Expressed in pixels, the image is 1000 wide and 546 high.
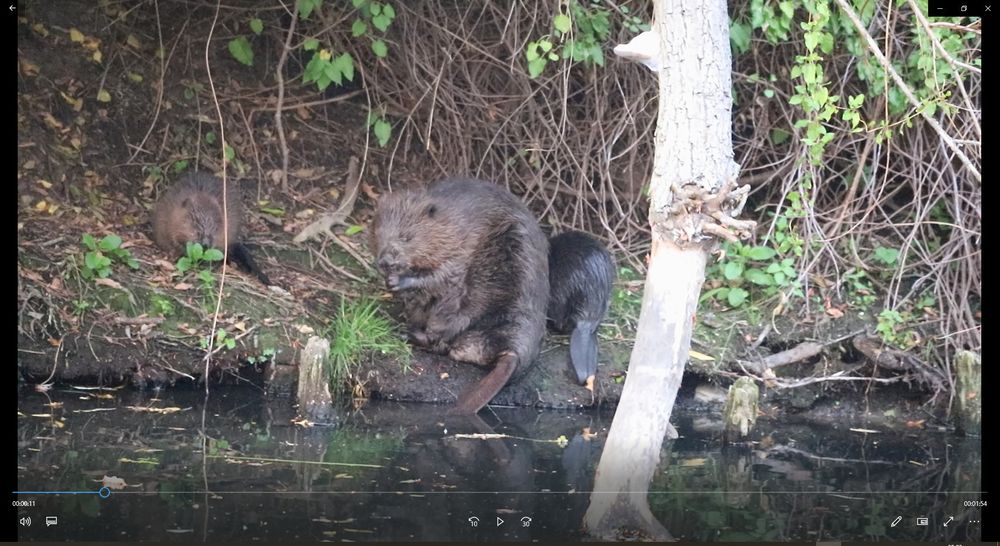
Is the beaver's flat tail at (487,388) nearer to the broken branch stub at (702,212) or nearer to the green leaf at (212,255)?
the green leaf at (212,255)

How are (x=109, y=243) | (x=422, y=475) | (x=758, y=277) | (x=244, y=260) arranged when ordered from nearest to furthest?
(x=422, y=475) → (x=109, y=243) → (x=244, y=260) → (x=758, y=277)

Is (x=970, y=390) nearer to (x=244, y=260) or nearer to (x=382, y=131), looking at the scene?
(x=382, y=131)

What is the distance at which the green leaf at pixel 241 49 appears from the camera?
181 inches

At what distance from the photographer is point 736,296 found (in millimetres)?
4328

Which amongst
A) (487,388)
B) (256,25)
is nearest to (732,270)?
(487,388)

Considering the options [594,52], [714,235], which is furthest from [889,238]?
[714,235]

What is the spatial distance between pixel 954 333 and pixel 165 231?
9.54 feet

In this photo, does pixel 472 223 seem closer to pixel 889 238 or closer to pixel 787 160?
pixel 787 160

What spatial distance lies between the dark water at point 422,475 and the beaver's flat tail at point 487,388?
0.07 meters

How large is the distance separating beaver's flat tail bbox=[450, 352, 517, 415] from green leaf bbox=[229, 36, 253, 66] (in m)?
1.74

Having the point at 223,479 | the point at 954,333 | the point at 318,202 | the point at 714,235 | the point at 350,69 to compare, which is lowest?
the point at 223,479

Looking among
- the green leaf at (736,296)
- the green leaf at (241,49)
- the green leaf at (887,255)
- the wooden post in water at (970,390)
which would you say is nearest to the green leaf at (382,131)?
the green leaf at (241,49)

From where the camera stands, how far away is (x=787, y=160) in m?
4.64

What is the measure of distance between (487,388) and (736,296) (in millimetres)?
1156
